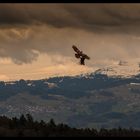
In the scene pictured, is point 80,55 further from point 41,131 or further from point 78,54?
point 41,131

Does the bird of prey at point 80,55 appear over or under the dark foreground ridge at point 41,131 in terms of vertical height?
over

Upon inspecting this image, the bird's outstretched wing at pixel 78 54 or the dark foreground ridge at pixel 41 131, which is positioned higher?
the bird's outstretched wing at pixel 78 54

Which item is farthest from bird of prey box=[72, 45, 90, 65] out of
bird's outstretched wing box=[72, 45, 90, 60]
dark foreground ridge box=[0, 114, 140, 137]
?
dark foreground ridge box=[0, 114, 140, 137]

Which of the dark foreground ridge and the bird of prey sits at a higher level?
the bird of prey

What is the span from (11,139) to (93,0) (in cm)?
825

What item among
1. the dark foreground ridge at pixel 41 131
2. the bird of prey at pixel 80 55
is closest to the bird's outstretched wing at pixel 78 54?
the bird of prey at pixel 80 55

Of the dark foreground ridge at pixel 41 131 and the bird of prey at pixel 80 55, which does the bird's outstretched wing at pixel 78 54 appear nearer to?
the bird of prey at pixel 80 55

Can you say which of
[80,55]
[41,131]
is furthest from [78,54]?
[41,131]

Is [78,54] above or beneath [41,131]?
above

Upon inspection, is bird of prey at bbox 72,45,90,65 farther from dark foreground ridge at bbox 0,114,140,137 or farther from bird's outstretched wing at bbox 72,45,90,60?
dark foreground ridge at bbox 0,114,140,137

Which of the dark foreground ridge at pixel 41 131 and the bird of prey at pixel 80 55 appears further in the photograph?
the dark foreground ridge at pixel 41 131

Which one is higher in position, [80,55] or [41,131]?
[80,55]

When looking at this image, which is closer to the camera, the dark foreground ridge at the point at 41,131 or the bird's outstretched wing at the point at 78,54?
the bird's outstretched wing at the point at 78,54

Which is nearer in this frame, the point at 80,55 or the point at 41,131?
the point at 80,55
